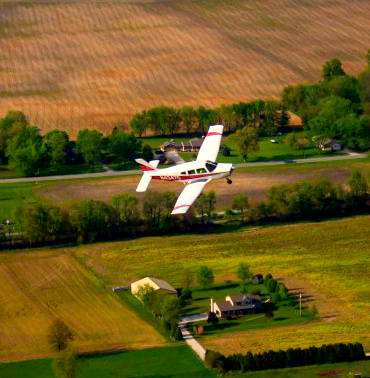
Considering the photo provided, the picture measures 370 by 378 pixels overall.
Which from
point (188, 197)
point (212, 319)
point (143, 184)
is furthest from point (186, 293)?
point (143, 184)

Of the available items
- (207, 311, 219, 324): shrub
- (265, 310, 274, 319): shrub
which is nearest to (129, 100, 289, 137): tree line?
(207, 311, 219, 324): shrub

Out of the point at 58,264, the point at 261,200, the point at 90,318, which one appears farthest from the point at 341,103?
the point at 90,318

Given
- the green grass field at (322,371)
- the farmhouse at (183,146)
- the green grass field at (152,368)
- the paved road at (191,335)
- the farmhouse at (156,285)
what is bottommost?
the green grass field at (322,371)

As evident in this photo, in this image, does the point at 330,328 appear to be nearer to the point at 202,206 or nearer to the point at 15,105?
the point at 202,206

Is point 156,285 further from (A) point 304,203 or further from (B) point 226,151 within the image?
(B) point 226,151

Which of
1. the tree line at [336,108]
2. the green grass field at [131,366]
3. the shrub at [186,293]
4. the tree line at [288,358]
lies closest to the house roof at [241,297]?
the shrub at [186,293]

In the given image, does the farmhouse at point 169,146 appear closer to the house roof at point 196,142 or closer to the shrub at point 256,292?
the house roof at point 196,142

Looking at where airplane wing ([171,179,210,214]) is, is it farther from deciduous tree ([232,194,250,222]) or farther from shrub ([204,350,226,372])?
deciduous tree ([232,194,250,222])
